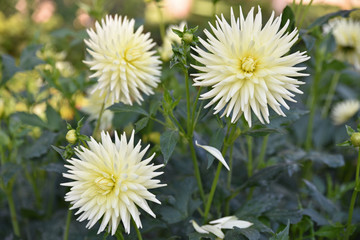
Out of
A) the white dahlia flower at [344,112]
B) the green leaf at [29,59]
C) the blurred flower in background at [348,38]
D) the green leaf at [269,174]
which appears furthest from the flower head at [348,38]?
the green leaf at [29,59]

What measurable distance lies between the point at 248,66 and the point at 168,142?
0.83ft

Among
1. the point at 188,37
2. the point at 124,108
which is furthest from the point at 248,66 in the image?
the point at 124,108

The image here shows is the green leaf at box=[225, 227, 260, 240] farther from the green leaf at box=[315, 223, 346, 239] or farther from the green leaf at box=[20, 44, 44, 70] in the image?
the green leaf at box=[20, 44, 44, 70]

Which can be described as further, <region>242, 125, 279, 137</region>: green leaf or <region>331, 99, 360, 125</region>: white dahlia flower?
<region>331, 99, 360, 125</region>: white dahlia flower

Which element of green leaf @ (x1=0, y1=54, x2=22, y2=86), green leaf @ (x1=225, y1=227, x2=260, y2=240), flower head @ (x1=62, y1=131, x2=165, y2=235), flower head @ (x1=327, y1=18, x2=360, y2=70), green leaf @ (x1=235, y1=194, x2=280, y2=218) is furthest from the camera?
flower head @ (x1=327, y1=18, x2=360, y2=70)

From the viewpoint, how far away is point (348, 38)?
169cm

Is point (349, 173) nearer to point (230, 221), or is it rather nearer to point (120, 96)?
point (230, 221)

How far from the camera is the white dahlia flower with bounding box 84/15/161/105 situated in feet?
3.14

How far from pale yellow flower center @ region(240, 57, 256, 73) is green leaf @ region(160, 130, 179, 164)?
231 millimetres

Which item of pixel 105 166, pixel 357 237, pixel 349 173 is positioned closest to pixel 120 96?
pixel 105 166

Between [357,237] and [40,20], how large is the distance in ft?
9.26

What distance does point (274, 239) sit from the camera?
86 cm

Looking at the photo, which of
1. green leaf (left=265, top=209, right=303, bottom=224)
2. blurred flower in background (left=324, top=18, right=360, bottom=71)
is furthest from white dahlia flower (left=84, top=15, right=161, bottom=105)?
blurred flower in background (left=324, top=18, right=360, bottom=71)

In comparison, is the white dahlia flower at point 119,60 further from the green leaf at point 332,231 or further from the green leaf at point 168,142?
the green leaf at point 332,231
